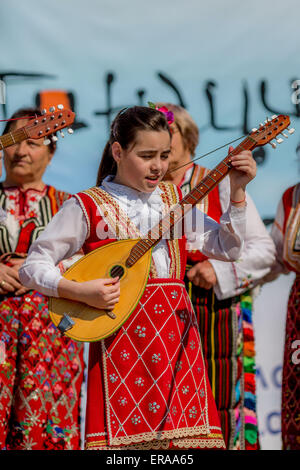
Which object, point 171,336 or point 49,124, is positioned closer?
point 171,336

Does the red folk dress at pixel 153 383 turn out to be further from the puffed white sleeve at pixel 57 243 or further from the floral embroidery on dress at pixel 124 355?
the puffed white sleeve at pixel 57 243

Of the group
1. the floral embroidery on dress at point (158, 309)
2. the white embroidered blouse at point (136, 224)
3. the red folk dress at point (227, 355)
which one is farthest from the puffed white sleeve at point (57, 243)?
the red folk dress at point (227, 355)

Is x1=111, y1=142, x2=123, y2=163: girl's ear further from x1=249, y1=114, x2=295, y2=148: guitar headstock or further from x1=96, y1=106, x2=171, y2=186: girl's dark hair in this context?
x1=249, y1=114, x2=295, y2=148: guitar headstock

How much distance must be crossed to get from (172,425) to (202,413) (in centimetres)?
13

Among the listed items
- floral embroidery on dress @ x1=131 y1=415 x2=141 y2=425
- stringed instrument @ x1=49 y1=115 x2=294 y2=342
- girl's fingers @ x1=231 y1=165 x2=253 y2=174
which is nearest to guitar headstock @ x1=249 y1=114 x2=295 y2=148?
stringed instrument @ x1=49 y1=115 x2=294 y2=342

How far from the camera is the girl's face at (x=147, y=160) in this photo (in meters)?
3.01

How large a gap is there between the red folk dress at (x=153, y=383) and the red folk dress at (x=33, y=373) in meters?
0.99

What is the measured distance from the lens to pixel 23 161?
13.5ft

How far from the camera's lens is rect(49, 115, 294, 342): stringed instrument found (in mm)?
2803

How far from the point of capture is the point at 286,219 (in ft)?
13.8

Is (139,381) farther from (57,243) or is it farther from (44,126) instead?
(44,126)

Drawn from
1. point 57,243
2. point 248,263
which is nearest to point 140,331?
point 57,243

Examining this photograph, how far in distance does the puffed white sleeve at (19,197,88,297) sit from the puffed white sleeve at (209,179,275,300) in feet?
3.57

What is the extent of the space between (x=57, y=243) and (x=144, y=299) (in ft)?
1.22
